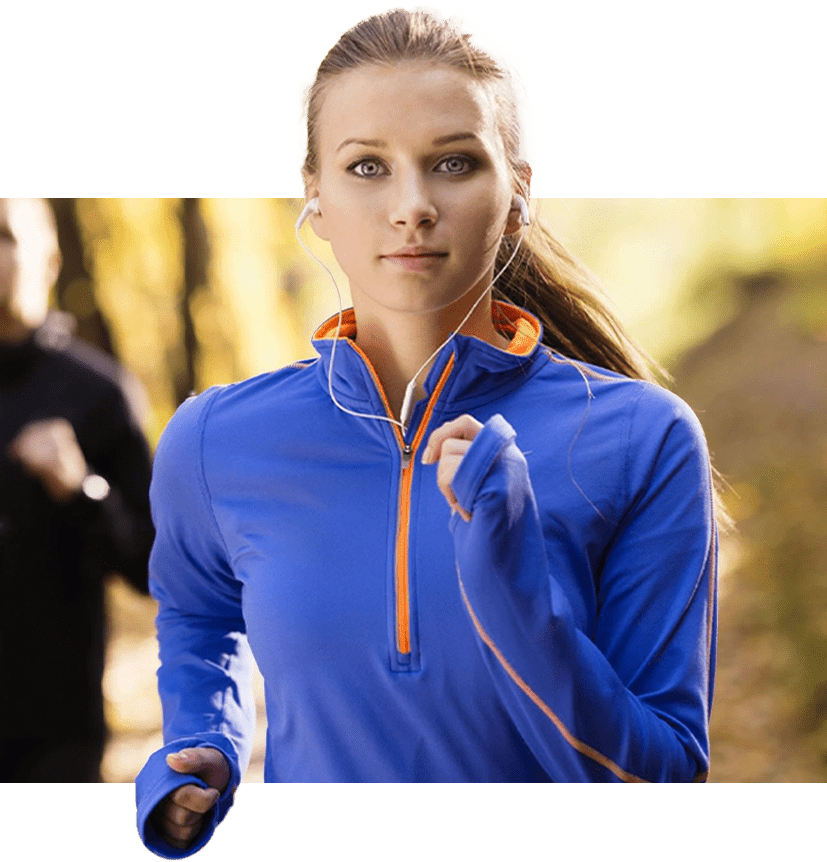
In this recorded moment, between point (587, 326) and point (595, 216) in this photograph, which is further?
point (595, 216)

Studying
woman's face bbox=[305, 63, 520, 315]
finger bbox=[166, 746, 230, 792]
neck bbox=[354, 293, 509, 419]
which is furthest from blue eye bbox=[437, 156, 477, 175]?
finger bbox=[166, 746, 230, 792]

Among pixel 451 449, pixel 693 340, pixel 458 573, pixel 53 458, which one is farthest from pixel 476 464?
pixel 693 340

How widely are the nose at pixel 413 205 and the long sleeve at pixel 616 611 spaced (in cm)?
24

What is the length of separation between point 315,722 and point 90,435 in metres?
0.93

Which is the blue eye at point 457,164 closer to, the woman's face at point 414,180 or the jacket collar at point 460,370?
the woman's face at point 414,180

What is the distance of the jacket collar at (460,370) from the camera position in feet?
4.04

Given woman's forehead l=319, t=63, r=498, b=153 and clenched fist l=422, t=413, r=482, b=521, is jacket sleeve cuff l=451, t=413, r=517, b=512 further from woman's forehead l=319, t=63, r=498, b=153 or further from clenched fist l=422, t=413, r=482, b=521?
woman's forehead l=319, t=63, r=498, b=153

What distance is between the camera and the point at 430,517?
118cm

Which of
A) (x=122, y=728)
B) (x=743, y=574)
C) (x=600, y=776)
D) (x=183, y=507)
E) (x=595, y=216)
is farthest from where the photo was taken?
(x=743, y=574)

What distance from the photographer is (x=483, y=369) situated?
4.07 feet

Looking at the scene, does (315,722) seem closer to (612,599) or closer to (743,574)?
(612,599)

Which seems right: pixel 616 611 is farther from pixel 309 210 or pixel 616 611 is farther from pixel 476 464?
pixel 309 210

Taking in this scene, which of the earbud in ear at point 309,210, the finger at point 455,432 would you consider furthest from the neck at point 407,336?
the finger at point 455,432

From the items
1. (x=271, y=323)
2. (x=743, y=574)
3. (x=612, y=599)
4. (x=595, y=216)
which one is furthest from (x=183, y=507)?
(x=743, y=574)
